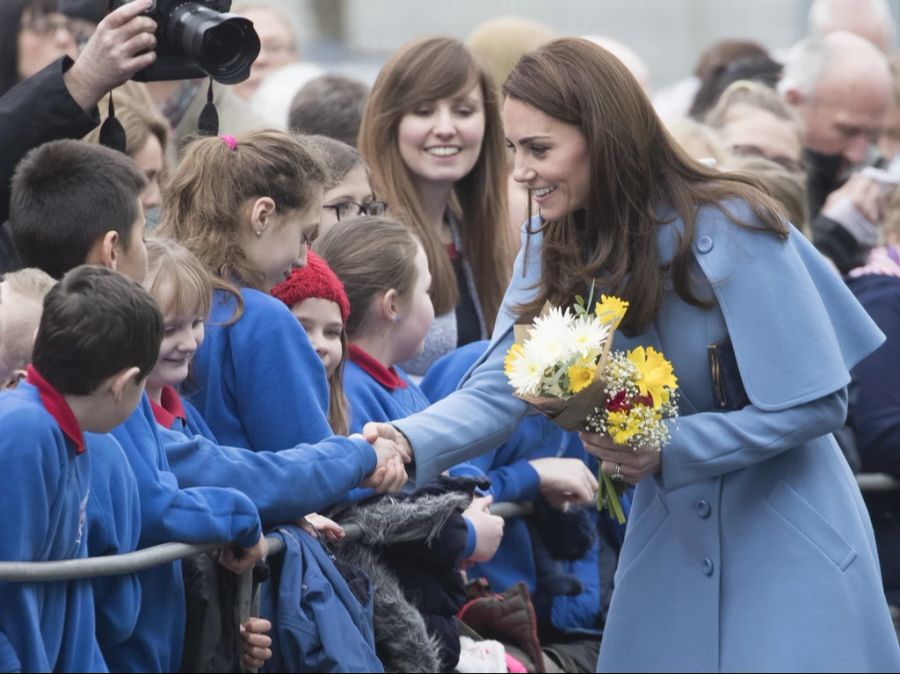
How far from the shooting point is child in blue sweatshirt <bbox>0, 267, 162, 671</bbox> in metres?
3.76

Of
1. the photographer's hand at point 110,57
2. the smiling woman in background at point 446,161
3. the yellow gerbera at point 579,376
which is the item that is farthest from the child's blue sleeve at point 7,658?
the smiling woman in background at point 446,161

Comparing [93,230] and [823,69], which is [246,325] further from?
[823,69]

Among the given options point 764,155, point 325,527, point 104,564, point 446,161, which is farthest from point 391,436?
point 764,155

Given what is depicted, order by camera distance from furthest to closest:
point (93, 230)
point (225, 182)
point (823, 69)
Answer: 1. point (823, 69)
2. point (225, 182)
3. point (93, 230)

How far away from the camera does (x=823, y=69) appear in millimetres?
9531

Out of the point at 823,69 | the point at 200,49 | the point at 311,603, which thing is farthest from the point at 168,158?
the point at 823,69

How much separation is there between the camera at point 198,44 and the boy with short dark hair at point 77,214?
0.75 metres

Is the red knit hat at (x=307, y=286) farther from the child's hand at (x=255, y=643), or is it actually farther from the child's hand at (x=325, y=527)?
the child's hand at (x=255, y=643)

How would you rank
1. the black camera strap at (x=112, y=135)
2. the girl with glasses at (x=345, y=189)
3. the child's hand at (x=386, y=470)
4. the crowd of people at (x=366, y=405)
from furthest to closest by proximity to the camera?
the girl with glasses at (x=345, y=189) < the black camera strap at (x=112, y=135) < the child's hand at (x=386, y=470) < the crowd of people at (x=366, y=405)

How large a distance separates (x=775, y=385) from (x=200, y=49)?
1.83m

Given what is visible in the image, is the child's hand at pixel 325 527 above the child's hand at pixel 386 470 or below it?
below

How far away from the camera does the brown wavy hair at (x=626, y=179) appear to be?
4504mm

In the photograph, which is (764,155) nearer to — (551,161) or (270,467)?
(551,161)

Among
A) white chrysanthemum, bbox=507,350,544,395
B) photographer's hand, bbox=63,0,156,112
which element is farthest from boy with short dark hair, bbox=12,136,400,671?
photographer's hand, bbox=63,0,156,112
